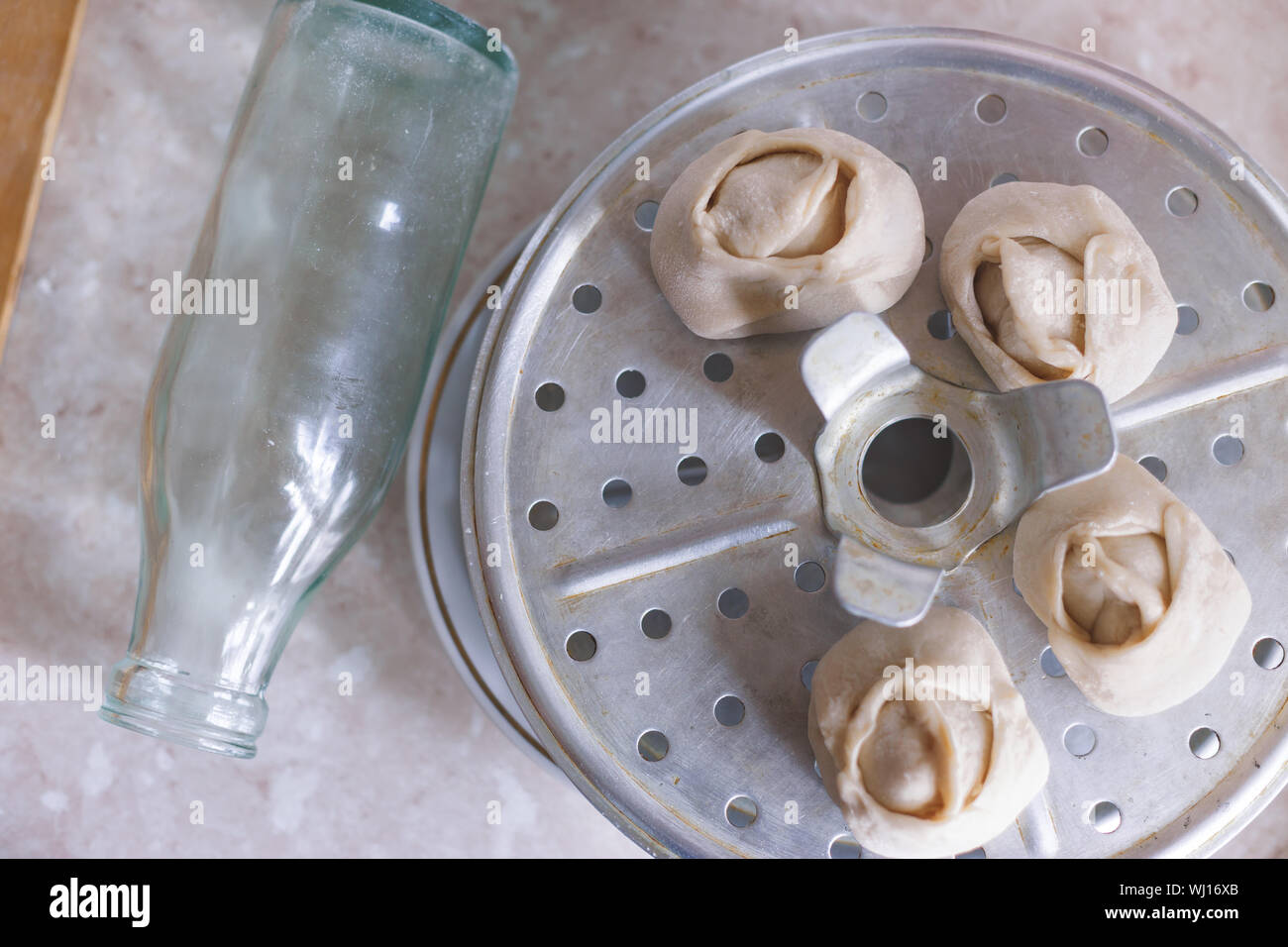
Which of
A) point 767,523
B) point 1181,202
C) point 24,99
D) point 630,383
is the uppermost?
point 24,99

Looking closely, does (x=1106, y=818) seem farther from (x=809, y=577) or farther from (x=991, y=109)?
(x=991, y=109)

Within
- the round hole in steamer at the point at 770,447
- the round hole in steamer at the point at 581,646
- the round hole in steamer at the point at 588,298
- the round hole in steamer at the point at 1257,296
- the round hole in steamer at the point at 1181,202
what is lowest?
the round hole in steamer at the point at 581,646

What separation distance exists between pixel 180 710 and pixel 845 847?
1.62ft

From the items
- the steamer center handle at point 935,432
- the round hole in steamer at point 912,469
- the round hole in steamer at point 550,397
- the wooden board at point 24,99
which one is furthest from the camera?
the wooden board at point 24,99

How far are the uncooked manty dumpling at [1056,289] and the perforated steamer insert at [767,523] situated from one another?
3cm

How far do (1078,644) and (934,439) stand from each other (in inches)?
9.9

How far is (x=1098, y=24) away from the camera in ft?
3.14

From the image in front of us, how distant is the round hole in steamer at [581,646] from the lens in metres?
0.68

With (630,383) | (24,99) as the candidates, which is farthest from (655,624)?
(24,99)

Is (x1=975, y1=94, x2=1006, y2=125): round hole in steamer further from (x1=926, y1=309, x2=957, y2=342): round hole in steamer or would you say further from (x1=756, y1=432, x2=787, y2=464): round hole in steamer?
(x1=756, y1=432, x2=787, y2=464): round hole in steamer

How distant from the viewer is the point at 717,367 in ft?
2.24

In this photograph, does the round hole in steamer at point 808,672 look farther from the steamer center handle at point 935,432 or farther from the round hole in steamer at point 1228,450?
the round hole in steamer at point 1228,450

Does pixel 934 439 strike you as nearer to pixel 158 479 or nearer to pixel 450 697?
pixel 450 697

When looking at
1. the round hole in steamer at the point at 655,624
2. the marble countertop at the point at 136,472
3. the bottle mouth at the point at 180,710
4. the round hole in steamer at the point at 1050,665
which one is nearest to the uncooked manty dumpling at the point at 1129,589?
the round hole in steamer at the point at 1050,665
